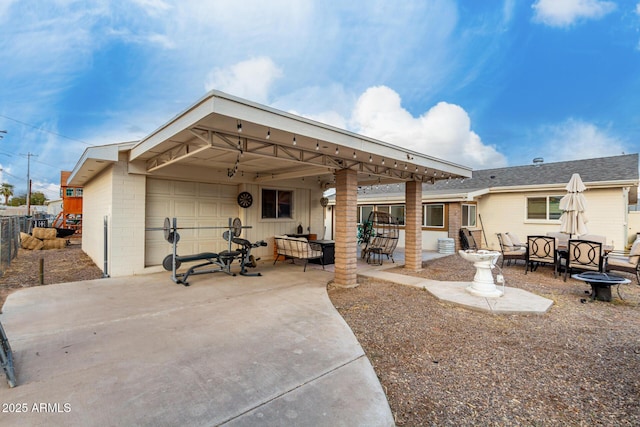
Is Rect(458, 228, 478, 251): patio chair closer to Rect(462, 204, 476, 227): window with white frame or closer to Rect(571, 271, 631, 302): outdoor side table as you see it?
Rect(462, 204, 476, 227): window with white frame

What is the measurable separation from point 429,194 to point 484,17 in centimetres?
682

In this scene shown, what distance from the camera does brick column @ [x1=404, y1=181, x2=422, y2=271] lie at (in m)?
7.77

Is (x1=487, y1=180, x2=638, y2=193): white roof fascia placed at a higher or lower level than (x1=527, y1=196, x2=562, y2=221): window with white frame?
higher

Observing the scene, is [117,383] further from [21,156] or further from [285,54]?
[21,156]

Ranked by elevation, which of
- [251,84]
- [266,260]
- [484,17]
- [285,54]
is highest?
[484,17]

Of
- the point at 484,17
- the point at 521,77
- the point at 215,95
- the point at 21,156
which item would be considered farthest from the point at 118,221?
the point at 21,156

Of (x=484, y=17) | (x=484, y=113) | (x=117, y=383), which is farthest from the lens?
(x=484, y=113)

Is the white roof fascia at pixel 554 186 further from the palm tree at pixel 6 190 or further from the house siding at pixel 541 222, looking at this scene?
the palm tree at pixel 6 190

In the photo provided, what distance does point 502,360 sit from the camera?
2.96m

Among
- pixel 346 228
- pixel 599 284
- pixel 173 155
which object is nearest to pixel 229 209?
pixel 173 155

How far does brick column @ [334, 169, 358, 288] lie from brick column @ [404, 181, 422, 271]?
2466 millimetres

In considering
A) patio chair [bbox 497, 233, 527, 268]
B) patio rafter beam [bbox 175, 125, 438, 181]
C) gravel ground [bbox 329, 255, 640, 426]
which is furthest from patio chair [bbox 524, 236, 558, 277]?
patio rafter beam [bbox 175, 125, 438, 181]

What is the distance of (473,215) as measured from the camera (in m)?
13.3

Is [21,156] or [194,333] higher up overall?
[21,156]
